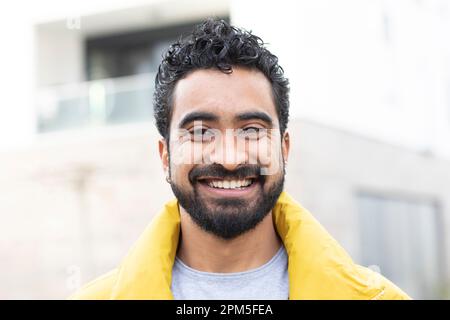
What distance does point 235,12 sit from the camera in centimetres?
955

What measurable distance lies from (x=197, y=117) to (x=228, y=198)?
227mm

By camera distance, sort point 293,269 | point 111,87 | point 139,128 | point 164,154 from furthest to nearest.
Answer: point 111,87, point 139,128, point 164,154, point 293,269

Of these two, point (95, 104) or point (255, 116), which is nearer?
point (255, 116)

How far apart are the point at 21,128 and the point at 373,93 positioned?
4.73m

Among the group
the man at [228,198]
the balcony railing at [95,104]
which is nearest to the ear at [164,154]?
the man at [228,198]

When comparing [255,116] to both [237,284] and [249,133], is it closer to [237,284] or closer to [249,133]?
[249,133]

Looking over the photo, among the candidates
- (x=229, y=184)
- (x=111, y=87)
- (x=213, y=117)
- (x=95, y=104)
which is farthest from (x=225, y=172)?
(x=95, y=104)

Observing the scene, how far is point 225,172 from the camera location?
205cm

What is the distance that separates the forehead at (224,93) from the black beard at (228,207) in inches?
5.7

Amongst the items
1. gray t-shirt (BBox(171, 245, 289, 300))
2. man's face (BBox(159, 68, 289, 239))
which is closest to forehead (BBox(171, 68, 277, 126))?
man's face (BBox(159, 68, 289, 239))

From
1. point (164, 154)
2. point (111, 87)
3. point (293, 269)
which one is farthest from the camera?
point (111, 87)

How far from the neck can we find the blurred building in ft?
22.2

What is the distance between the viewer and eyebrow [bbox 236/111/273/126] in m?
2.08
